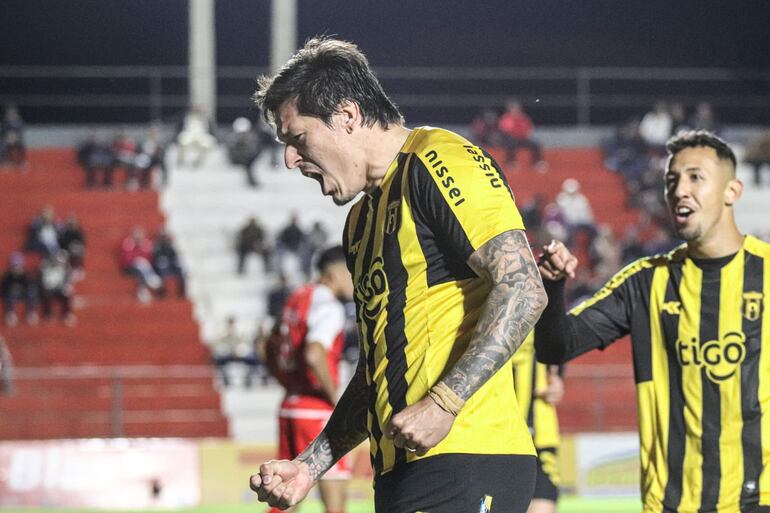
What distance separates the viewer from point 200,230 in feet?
82.5

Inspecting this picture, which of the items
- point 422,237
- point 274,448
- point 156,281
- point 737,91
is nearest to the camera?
point 422,237

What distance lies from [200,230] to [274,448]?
10.6 m

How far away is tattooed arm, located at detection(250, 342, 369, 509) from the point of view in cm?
379

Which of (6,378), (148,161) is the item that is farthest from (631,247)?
(6,378)

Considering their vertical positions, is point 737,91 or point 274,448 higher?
point 737,91

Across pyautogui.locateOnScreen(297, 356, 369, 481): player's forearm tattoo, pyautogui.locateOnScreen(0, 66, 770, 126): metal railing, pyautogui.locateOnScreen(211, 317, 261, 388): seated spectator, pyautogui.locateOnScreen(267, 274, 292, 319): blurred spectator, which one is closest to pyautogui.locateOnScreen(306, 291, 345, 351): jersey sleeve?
pyautogui.locateOnScreen(297, 356, 369, 481): player's forearm tattoo

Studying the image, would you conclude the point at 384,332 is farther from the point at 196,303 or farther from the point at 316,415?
the point at 196,303

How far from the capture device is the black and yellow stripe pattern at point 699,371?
4.64 meters

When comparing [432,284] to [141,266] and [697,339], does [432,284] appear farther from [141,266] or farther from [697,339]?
[141,266]

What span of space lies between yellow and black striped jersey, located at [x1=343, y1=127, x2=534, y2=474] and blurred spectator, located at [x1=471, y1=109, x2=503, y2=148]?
23450 millimetres

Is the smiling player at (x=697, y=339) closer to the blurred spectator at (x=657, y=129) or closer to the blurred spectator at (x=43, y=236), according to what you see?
the blurred spectator at (x=43, y=236)

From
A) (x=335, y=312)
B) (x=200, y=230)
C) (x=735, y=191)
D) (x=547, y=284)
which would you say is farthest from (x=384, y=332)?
(x=200, y=230)

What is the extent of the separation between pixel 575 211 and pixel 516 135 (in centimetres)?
268

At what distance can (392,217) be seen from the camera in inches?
139
